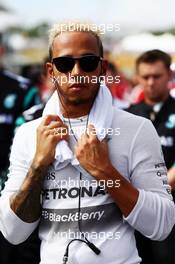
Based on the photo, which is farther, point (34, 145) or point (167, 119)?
point (167, 119)

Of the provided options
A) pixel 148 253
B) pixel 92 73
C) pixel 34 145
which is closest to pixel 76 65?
pixel 92 73

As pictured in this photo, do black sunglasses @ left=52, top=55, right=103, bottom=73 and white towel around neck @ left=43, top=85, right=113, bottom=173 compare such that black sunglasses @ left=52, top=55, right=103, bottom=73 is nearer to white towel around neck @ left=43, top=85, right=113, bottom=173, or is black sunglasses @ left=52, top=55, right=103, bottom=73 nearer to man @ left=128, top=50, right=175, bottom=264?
white towel around neck @ left=43, top=85, right=113, bottom=173

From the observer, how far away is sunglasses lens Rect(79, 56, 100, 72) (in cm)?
228

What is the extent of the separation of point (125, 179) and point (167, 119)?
2.39m

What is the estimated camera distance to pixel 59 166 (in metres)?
2.30

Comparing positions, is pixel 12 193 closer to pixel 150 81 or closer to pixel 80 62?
pixel 80 62

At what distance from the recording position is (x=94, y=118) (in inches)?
92.0

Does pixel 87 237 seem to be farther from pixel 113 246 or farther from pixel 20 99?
pixel 20 99

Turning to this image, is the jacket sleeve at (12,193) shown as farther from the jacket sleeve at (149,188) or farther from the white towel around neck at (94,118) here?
the jacket sleeve at (149,188)

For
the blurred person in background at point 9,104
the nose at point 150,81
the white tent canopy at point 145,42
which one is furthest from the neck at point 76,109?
the white tent canopy at point 145,42

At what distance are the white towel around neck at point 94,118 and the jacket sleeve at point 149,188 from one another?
127 millimetres

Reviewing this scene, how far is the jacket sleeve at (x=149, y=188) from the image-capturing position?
87.4 inches

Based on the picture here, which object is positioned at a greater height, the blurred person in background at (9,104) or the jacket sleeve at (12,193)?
the jacket sleeve at (12,193)

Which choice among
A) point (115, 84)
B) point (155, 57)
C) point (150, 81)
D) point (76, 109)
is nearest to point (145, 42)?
point (115, 84)
